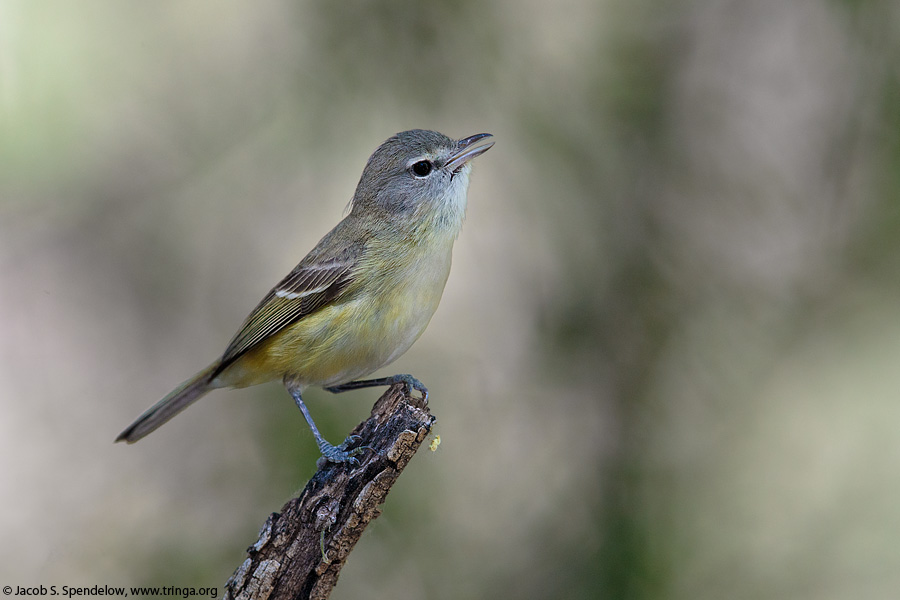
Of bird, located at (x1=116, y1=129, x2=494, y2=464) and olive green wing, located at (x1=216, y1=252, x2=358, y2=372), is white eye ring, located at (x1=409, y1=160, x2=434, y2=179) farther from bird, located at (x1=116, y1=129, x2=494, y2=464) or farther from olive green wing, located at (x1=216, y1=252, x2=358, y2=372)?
olive green wing, located at (x1=216, y1=252, x2=358, y2=372)

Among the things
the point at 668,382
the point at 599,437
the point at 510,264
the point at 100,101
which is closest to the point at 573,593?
the point at 599,437

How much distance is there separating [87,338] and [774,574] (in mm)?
5084

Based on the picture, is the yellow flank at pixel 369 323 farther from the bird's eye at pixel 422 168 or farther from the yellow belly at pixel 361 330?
the bird's eye at pixel 422 168

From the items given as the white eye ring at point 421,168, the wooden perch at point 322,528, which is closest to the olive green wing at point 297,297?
the white eye ring at point 421,168

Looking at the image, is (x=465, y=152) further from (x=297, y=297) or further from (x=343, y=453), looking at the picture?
(x=343, y=453)

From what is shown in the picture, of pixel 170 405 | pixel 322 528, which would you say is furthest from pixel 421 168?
pixel 322 528

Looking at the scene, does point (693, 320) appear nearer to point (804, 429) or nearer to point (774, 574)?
point (804, 429)

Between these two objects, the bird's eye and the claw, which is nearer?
the claw

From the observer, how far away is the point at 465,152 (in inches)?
163

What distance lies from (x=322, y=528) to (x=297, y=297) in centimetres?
129

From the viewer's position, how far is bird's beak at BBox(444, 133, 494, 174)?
13.5 ft

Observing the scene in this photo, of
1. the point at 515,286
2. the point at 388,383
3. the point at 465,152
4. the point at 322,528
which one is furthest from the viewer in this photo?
the point at 515,286

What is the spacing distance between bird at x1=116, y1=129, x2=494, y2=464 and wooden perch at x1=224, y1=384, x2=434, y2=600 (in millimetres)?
249

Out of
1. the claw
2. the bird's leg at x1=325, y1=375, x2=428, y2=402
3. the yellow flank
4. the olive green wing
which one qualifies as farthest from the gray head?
the claw
